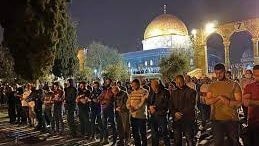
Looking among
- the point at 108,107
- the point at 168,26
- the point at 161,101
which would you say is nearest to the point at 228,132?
the point at 161,101

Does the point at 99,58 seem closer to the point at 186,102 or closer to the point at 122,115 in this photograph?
the point at 122,115

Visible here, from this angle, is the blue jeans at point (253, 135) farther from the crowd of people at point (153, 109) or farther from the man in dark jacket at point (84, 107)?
the man in dark jacket at point (84, 107)

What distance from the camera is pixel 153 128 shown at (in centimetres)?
1022

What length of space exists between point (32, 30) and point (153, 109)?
13.7 metres

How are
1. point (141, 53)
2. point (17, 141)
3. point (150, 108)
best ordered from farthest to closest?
point (141, 53) < point (17, 141) < point (150, 108)

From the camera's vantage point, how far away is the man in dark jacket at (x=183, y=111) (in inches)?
352

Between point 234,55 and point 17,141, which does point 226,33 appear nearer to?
point 234,55

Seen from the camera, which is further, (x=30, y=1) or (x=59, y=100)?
(x=30, y=1)

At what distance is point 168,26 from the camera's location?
72.6 meters

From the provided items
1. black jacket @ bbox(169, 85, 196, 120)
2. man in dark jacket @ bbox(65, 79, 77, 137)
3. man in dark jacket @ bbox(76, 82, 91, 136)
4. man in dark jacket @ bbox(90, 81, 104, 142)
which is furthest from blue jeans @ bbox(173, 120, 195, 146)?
man in dark jacket @ bbox(65, 79, 77, 137)

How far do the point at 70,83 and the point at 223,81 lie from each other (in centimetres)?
667

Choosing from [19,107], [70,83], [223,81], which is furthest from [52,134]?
[223,81]

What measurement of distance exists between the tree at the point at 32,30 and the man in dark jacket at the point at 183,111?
14.4 meters

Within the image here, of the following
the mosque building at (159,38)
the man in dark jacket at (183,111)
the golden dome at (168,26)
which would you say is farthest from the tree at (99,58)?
the man in dark jacket at (183,111)
